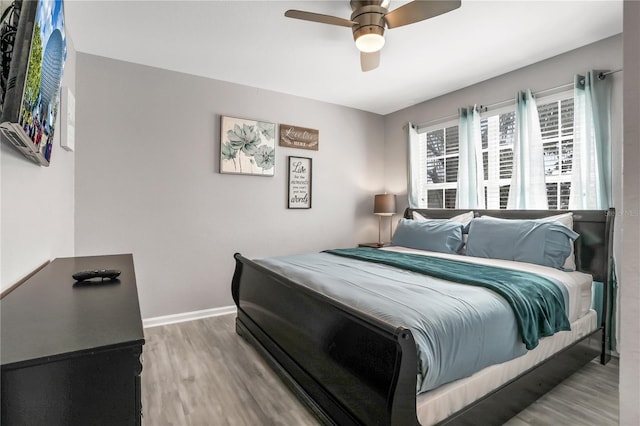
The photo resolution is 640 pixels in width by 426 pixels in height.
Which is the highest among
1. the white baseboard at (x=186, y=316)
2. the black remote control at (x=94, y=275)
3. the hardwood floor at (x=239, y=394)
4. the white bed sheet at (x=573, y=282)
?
the black remote control at (x=94, y=275)

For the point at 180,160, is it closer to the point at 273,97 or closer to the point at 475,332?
the point at 273,97

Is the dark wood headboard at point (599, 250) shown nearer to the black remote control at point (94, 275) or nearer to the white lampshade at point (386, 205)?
the white lampshade at point (386, 205)

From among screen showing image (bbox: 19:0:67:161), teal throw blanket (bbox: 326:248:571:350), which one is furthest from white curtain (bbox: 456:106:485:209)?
screen showing image (bbox: 19:0:67:161)

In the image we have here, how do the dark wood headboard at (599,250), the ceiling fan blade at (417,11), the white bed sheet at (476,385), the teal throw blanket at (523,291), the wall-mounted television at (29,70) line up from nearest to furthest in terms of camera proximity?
the wall-mounted television at (29,70) → the white bed sheet at (476,385) → the teal throw blanket at (523,291) → the ceiling fan blade at (417,11) → the dark wood headboard at (599,250)

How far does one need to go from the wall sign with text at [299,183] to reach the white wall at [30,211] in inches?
87.1

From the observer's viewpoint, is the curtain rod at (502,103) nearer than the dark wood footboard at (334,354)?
No

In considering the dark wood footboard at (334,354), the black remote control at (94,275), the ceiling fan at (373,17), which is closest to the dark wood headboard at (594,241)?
the ceiling fan at (373,17)

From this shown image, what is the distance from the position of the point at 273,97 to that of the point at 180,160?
1.33 metres

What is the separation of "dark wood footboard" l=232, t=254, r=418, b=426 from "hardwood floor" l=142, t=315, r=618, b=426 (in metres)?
0.13

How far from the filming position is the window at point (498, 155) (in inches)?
117

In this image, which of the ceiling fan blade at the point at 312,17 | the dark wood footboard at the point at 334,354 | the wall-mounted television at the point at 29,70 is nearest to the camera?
the wall-mounted television at the point at 29,70

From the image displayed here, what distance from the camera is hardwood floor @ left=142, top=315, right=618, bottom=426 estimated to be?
1.84 meters

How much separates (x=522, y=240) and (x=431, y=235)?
0.87 m

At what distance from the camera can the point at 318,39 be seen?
2738 millimetres
